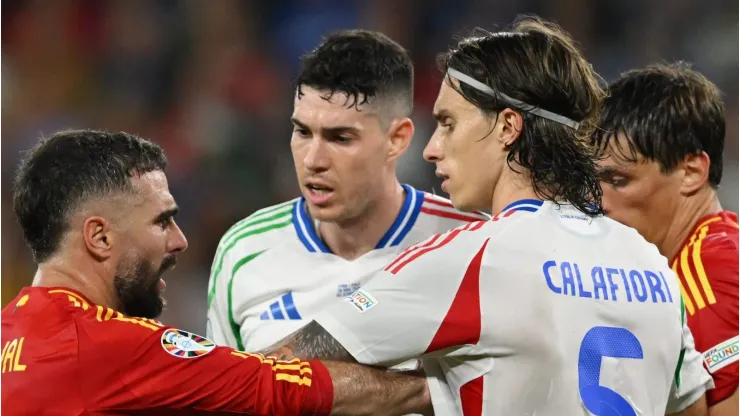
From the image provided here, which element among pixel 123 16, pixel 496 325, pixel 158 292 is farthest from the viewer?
pixel 123 16

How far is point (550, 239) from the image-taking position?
2.59 meters

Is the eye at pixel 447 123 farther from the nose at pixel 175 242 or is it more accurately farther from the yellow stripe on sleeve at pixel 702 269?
the yellow stripe on sleeve at pixel 702 269

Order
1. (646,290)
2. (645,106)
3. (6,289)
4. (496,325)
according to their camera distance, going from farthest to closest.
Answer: (6,289)
(645,106)
(646,290)
(496,325)

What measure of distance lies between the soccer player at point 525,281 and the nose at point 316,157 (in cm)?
123

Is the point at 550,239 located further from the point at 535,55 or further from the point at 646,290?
the point at 535,55

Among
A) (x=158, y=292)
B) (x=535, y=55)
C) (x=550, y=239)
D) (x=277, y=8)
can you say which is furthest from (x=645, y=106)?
(x=277, y=8)

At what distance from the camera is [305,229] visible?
4254 millimetres

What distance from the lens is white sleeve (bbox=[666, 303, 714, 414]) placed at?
2.90 metres

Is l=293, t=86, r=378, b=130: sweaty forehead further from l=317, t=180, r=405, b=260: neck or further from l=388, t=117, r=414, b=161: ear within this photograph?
l=317, t=180, r=405, b=260: neck

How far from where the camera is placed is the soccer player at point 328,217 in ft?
13.2

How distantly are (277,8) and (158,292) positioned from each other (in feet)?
18.2

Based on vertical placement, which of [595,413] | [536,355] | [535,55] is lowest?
[595,413]

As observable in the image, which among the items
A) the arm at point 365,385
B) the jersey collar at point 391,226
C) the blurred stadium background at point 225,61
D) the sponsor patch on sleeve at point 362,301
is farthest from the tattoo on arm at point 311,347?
the blurred stadium background at point 225,61

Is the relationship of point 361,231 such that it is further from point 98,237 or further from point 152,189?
point 98,237
